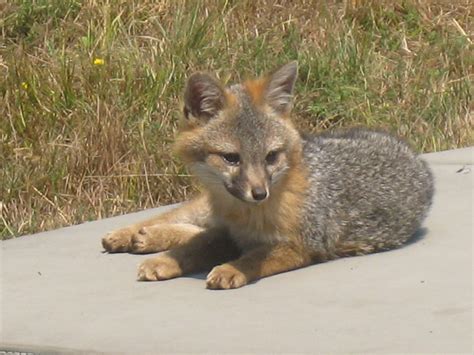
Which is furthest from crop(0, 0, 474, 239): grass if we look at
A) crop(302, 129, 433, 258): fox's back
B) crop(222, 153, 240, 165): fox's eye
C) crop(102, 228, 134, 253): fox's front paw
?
crop(222, 153, 240, 165): fox's eye

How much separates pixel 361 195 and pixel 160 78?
2.67 m

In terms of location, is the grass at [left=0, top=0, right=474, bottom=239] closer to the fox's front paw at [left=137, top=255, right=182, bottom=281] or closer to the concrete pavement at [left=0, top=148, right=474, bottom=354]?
the concrete pavement at [left=0, top=148, right=474, bottom=354]

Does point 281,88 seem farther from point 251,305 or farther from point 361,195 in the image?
point 251,305

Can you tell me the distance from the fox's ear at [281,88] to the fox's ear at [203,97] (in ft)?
0.78

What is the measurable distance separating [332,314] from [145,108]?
11.5 ft

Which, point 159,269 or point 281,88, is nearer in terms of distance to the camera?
point 159,269

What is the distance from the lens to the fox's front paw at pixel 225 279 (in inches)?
179

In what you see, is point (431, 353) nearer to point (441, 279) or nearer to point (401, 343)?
point (401, 343)

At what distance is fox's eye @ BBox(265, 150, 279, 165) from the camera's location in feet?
15.8

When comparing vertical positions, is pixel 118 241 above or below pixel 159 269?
below

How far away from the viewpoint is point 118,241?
206 inches

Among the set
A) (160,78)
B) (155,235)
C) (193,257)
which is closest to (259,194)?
(193,257)

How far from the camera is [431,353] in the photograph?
364 centimetres

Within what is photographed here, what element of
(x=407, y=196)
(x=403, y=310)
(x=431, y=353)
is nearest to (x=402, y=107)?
(x=407, y=196)
